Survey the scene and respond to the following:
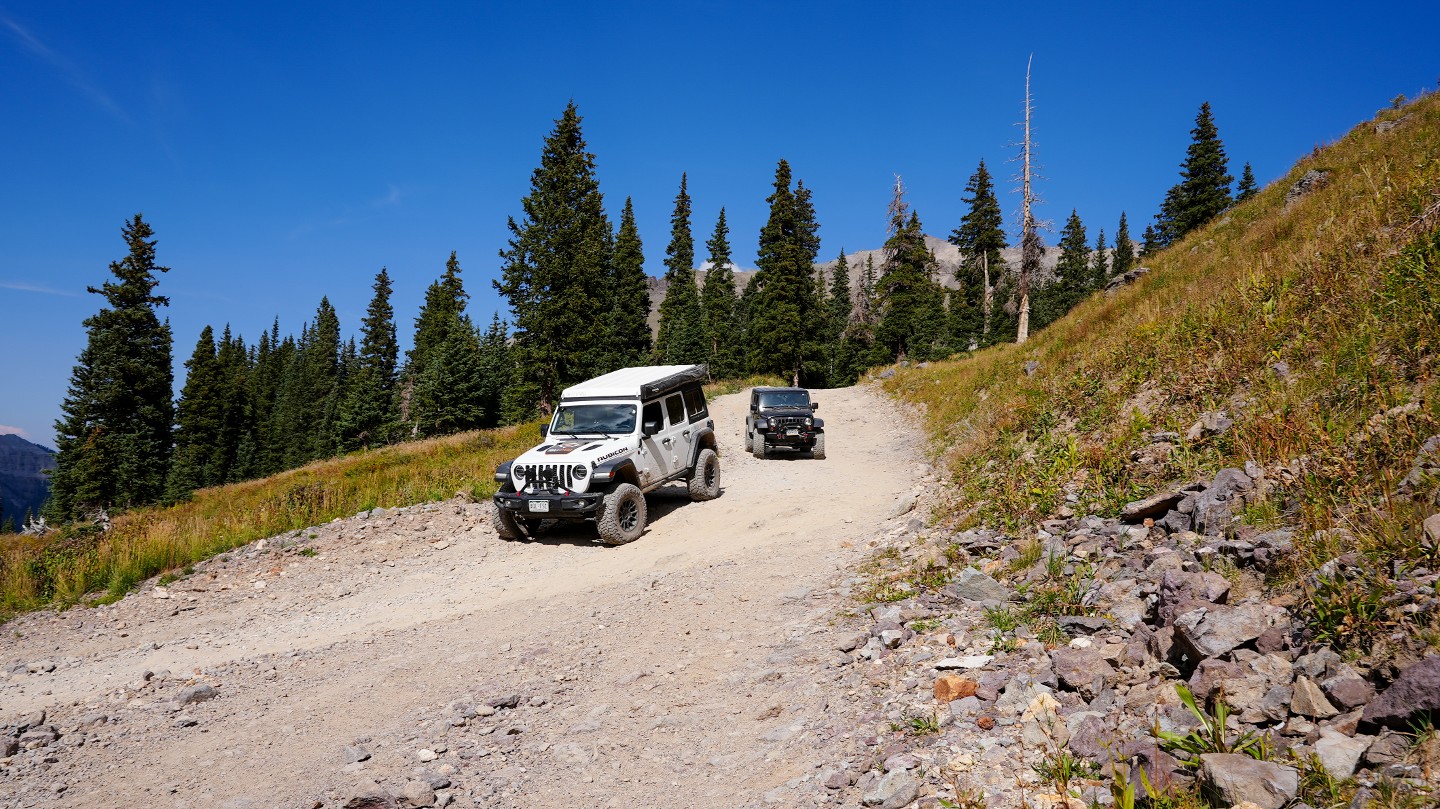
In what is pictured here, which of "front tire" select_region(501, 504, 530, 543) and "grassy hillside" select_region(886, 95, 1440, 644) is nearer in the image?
"grassy hillside" select_region(886, 95, 1440, 644)

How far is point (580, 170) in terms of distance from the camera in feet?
115

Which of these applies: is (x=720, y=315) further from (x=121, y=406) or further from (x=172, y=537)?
(x=172, y=537)

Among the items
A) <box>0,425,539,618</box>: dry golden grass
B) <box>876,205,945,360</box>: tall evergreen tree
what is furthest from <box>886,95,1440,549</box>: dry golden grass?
<box>876,205,945,360</box>: tall evergreen tree

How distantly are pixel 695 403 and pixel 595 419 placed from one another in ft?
9.00

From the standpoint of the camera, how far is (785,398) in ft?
67.9

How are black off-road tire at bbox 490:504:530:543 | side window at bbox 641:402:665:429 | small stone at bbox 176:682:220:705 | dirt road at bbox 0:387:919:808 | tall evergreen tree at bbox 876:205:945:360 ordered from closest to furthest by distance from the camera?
dirt road at bbox 0:387:919:808 < small stone at bbox 176:682:220:705 < black off-road tire at bbox 490:504:530:543 < side window at bbox 641:402:665:429 < tall evergreen tree at bbox 876:205:945:360

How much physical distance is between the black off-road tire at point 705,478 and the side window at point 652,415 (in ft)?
5.37

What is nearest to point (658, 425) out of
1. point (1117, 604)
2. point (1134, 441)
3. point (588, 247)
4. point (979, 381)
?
point (1134, 441)

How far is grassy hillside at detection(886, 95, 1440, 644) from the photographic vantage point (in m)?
4.54

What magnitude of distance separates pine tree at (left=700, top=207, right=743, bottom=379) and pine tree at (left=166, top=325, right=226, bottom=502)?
53.3 meters

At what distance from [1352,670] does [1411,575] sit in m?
0.81

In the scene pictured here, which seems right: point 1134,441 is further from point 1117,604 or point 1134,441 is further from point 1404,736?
point 1404,736

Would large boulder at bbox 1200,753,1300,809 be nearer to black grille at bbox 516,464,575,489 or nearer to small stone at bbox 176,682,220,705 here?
small stone at bbox 176,682,220,705

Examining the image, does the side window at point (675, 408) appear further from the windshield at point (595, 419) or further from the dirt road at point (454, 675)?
the dirt road at point (454, 675)
